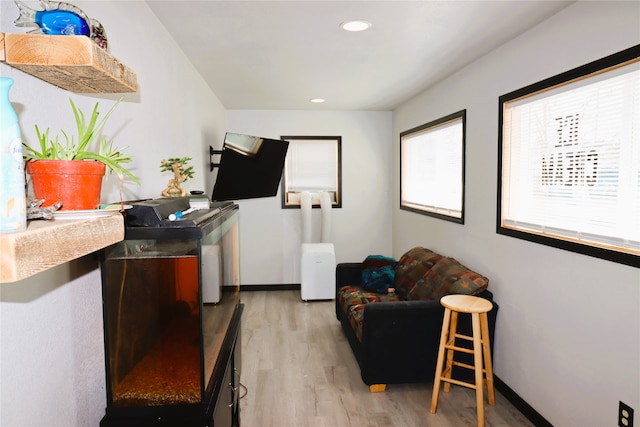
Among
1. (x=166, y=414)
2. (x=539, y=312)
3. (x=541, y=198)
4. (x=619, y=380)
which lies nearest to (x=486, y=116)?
(x=541, y=198)

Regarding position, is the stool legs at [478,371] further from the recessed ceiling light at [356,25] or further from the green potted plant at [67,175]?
the green potted plant at [67,175]

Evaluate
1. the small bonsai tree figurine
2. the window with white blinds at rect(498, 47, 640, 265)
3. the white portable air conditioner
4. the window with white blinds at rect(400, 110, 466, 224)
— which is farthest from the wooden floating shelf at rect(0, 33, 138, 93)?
the white portable air conditioner

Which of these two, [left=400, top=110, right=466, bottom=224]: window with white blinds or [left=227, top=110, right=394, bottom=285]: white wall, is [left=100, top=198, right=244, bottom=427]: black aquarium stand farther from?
[left=227, top=110, right=394, bottom=285]: white wall

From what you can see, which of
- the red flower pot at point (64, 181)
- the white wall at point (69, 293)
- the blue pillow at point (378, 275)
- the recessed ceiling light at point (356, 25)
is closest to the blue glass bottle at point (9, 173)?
the red flower pot at point (64, 181)

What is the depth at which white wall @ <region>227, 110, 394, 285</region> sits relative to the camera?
5883 millimetres

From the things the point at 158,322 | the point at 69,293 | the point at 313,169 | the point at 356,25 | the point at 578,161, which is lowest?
the point at 158,322

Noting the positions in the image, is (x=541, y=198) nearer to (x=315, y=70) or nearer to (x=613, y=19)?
(x=613, y=19)

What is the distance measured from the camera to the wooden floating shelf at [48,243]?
0.65 meters

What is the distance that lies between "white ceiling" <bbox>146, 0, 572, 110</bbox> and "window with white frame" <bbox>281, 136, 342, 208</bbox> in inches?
59.9

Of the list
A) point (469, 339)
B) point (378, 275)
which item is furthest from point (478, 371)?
point (378, 275)

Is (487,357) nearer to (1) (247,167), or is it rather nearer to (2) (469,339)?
(2) (469,339)

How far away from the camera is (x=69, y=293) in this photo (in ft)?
4.23

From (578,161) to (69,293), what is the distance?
2.52 m

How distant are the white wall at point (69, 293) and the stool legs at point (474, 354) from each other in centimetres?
209
